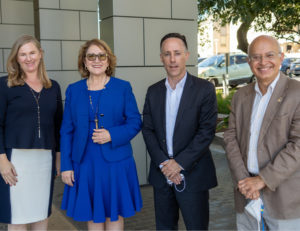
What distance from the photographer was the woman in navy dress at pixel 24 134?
9.56ft

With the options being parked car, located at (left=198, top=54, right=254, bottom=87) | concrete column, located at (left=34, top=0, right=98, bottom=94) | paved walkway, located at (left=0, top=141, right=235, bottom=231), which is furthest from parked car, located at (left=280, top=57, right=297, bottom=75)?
paved walkway, located at (left=0, top=141, right=235, bottom=231)

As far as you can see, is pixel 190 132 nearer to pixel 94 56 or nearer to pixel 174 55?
pixel 174 55

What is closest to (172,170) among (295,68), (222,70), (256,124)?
(256,124)

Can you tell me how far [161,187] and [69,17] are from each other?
558cm

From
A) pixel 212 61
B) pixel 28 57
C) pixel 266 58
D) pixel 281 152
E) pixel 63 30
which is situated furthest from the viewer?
pixel 212 61

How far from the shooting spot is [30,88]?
9.77 ft

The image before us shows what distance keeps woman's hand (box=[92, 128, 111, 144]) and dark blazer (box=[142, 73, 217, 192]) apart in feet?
1.16

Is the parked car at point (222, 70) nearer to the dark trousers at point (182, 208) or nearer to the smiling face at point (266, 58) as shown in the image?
the dark trousers at point (182, 208)

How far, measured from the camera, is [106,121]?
2904mm

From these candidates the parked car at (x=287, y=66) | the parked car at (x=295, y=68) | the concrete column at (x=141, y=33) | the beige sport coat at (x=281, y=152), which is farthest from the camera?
the parked car at (x=287, y=66)

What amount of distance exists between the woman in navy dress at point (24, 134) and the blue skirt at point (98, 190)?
1.04 feet

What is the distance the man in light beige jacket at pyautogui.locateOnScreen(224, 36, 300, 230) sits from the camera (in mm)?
2350

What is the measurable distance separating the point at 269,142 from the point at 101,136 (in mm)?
1240

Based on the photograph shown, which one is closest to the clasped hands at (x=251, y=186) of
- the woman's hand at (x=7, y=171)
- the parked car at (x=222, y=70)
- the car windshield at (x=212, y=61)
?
the woman's hand at (x=7, y=171)
